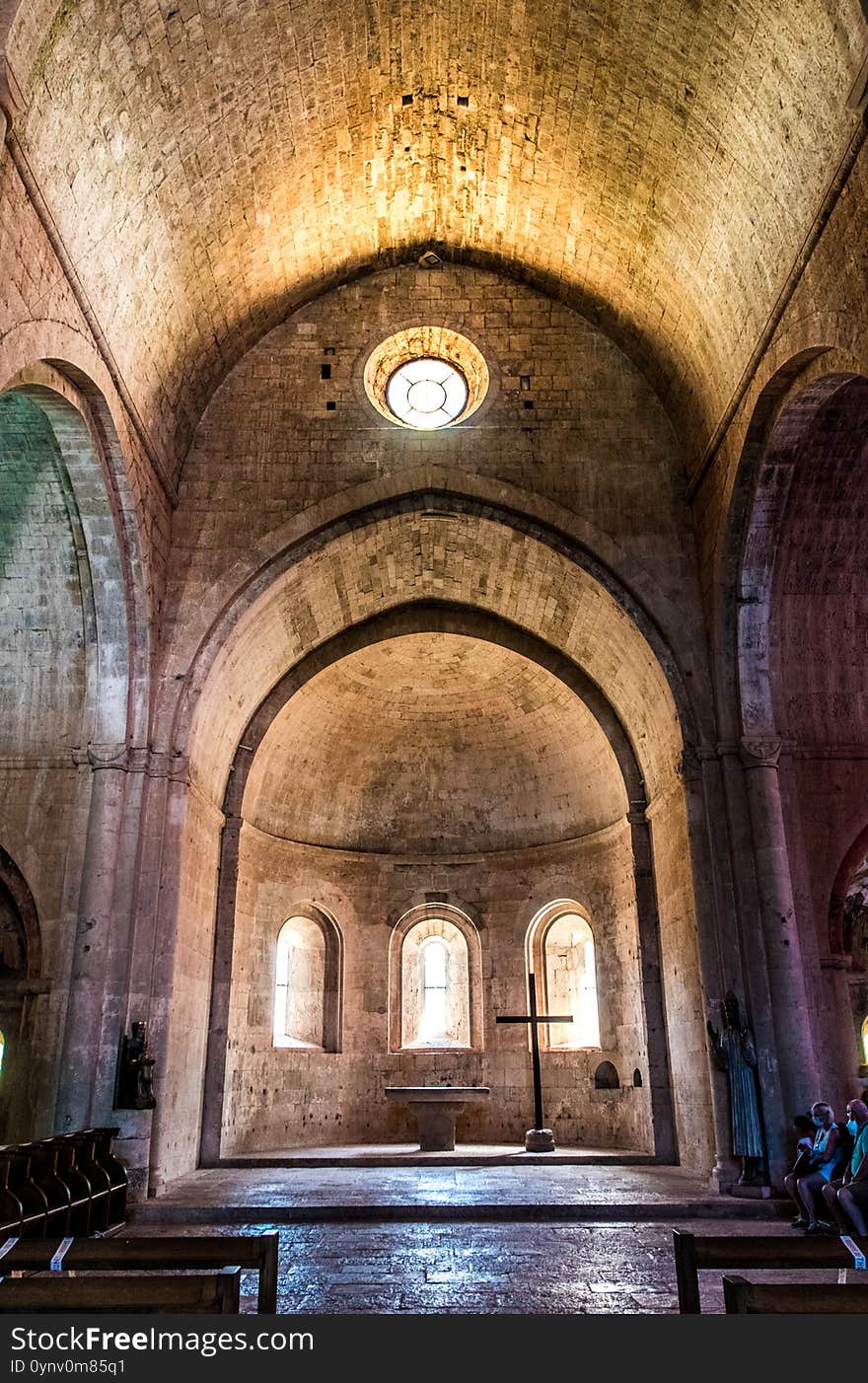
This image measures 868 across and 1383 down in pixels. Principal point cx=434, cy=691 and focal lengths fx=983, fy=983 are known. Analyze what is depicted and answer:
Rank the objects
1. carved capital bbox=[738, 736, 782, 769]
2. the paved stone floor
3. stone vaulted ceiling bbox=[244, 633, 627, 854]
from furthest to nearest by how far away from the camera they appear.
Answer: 1. stone vaulted ceiling bbox=[244, 633, 627, 854]
2. carved capital bbox=[738, 736, 782, 769]
3. the paved stone floor

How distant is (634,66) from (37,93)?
678 centimetres

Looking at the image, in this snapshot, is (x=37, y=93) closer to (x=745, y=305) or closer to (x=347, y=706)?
(x=745, y=305)

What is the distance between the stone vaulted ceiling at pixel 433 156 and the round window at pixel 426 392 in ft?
5.87

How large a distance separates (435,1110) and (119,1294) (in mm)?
13414

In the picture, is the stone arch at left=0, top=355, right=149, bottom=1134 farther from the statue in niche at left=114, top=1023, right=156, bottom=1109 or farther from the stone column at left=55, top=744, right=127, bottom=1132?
the statue in niche at left=114, top=1023, right=156, bottom=1109

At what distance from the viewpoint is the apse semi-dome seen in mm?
16094

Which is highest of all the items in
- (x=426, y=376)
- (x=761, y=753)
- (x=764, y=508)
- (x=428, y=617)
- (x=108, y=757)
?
(x=426, y=376)

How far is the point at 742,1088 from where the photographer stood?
38.5ft

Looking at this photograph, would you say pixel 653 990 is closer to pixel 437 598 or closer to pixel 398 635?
pixel 398 635

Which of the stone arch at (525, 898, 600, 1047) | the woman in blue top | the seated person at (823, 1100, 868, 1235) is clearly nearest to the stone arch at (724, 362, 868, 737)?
the woman in blue top

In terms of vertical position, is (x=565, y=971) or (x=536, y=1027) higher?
(x=565, y=971)

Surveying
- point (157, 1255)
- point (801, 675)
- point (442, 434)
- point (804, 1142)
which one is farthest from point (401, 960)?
point (157, 1255)

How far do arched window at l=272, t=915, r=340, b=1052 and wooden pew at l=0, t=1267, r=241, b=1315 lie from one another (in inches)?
603

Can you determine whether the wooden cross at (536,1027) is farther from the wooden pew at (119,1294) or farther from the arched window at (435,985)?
the wooden pew at (119,1294)
